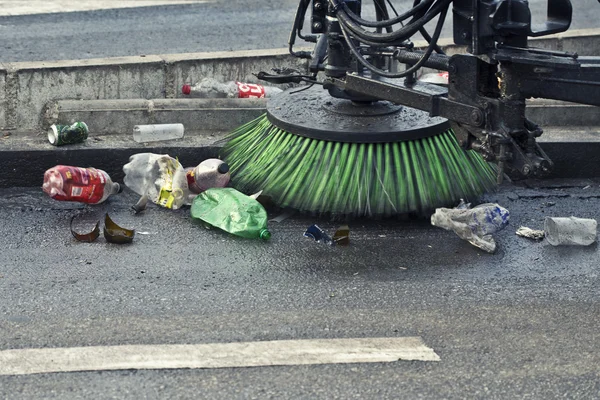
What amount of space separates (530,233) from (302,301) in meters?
1.27

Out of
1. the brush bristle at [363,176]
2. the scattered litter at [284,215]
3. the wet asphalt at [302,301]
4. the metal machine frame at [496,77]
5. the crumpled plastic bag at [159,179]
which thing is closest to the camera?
the wet asphalt at [302,301]

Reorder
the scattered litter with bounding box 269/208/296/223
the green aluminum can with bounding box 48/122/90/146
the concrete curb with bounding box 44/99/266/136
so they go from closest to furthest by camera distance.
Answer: the scattered litter with bounding box 269/208/296/223
the green aluminum can with bounding box 48/122/90/146
the concrete curb with bounding box 44/99/266/136

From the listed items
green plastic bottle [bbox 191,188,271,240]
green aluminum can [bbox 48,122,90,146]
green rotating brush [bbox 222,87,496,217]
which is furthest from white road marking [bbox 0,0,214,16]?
green plastic bottle [bbox 191,188,271,240]

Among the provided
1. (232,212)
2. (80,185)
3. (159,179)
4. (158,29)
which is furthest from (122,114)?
(158,29)

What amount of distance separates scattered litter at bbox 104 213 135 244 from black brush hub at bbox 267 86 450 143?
919 millimetres

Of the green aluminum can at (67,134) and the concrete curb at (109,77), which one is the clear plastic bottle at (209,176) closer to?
the green aluminum can at (67,134)

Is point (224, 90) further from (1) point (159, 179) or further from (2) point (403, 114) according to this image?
(2) point (403, 114)

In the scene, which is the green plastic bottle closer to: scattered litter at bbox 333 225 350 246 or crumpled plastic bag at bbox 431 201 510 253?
scattered litter at bbox 333 225 350 246

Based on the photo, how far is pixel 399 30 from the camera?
402 cm

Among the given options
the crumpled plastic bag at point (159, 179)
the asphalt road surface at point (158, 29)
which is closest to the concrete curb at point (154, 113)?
the crumpled plastic bag at point (159, 179)

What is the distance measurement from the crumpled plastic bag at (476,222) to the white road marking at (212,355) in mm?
1035

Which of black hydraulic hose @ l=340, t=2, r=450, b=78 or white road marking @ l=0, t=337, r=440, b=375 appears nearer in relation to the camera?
white road marking @ l=0, t=337, r=440, b=375

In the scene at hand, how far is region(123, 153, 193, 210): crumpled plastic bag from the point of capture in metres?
4.84

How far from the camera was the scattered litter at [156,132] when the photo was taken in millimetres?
5258
